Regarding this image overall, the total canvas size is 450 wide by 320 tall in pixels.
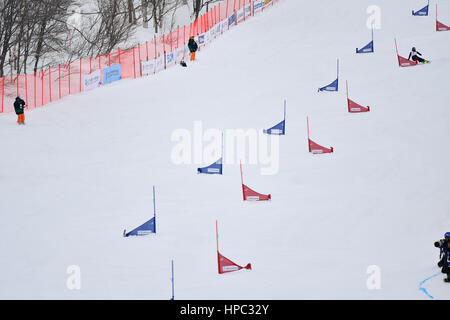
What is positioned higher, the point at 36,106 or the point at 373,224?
the point at 36,106

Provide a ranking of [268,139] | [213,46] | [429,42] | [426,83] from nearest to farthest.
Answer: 1. [268,139]
2. [426,83]
3. [429,42]
4. [213,46]

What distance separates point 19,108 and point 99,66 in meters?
8.35

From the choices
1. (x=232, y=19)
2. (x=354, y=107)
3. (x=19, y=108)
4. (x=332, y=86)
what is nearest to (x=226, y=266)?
(x=354, y=107)

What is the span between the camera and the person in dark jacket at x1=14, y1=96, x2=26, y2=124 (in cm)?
2322

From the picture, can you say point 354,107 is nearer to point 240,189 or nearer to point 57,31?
point 240,189

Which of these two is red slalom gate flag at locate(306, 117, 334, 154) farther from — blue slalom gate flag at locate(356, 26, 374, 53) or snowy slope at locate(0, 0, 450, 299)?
blue slalom gate flag at locate(356, 26, 374, 53)

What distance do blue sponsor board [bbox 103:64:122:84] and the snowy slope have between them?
2.32 feet

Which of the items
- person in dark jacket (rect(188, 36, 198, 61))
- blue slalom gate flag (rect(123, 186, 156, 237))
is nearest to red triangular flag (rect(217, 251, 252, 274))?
blue slalom gate flag (rect(123, 186, 156, 237))

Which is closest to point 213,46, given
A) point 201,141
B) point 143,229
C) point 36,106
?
point 36,106

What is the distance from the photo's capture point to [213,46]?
33.4 metres

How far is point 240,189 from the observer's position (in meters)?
17.2

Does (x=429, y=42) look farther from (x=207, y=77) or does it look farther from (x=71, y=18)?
(x=71, y=18)
